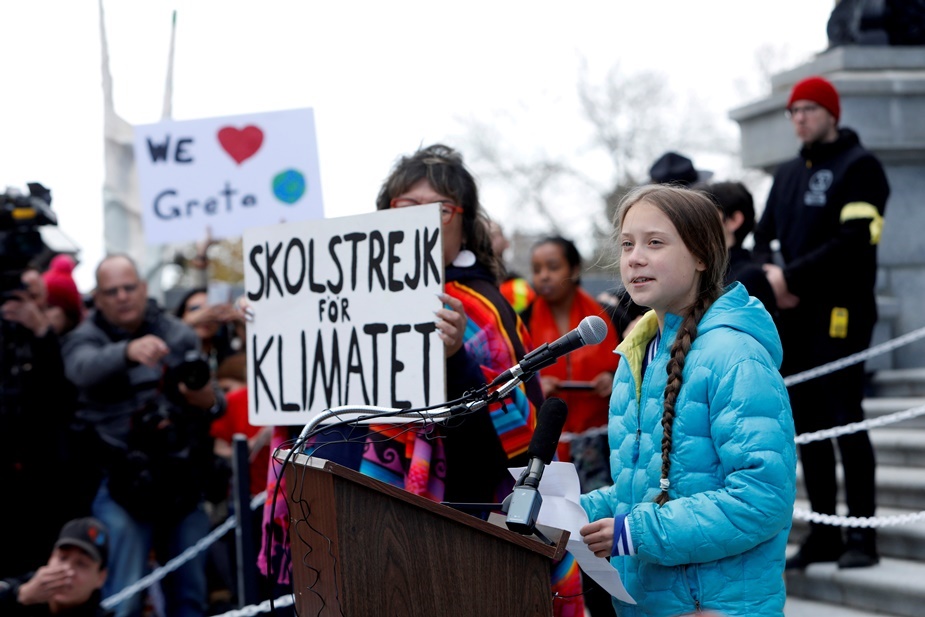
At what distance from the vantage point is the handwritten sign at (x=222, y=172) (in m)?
7.21

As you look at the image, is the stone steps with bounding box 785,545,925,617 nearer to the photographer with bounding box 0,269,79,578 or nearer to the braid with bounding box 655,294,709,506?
the braid with bounding box 655,294,709,506

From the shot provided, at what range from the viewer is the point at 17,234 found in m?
6.21

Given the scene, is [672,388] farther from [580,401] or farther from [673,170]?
[673,170]

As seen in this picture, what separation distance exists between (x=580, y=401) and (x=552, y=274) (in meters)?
0.78

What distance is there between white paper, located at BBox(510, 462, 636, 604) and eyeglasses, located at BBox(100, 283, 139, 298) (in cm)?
426

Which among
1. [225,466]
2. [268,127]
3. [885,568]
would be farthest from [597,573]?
[268,127]

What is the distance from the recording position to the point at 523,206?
37625 mm

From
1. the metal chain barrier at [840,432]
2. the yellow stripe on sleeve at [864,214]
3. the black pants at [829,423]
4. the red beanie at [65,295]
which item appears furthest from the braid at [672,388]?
the red beanie at [65,295]

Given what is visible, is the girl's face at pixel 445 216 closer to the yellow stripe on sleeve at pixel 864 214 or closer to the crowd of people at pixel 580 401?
the crowd of people at pixel 580 401

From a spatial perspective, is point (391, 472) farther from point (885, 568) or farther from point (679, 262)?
point (885, 568)

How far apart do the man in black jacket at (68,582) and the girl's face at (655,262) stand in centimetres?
384

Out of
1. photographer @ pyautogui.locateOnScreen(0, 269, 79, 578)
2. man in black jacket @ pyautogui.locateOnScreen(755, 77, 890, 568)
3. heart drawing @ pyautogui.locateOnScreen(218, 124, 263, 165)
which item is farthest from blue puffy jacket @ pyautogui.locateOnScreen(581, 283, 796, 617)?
heart drawing @ pyautogui.locateOnScreen(218, 124, 263, 165)

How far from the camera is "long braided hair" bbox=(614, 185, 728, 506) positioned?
2730 millimetres

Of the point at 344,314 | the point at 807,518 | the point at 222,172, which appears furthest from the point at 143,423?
the point at 807,518
